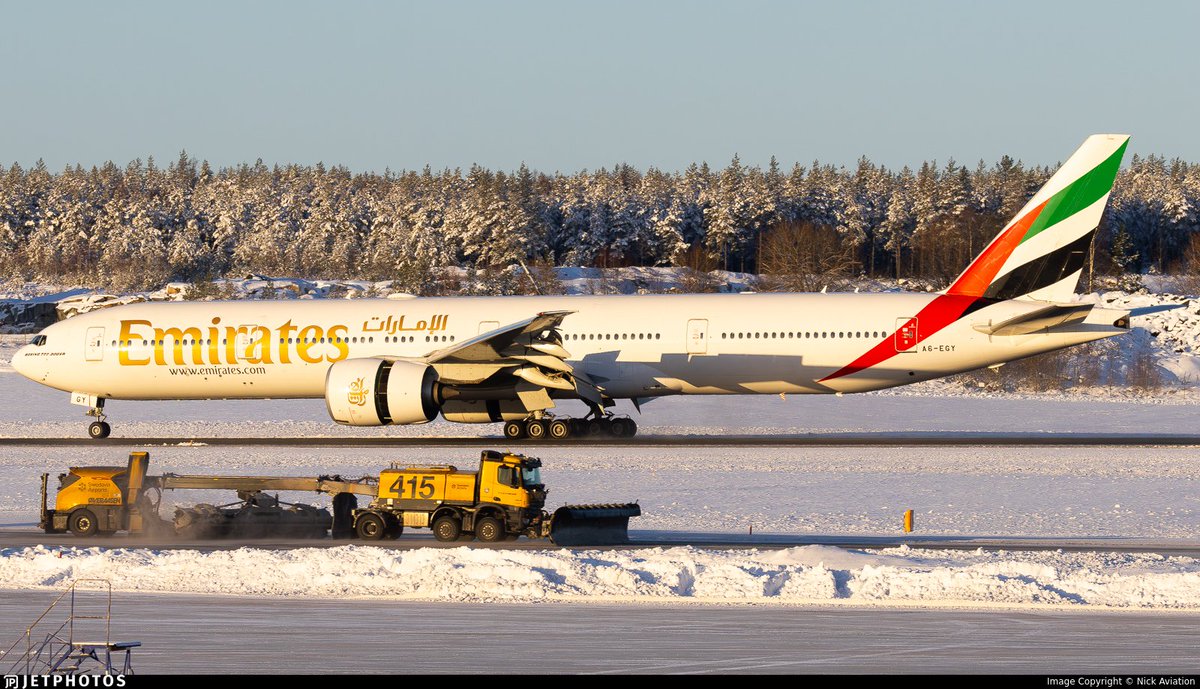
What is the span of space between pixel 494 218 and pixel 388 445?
73259 millimetres

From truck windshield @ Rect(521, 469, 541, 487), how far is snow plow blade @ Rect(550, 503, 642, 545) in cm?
62

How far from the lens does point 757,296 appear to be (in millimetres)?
33406

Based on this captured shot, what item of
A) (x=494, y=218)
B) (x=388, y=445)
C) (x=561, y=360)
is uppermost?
(x=494, y=218)

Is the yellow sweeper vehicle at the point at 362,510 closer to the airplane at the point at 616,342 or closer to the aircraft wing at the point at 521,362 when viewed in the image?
the airplane at the point at 616,342

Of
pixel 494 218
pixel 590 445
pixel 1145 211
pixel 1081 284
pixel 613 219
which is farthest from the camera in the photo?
pixel 1145 211

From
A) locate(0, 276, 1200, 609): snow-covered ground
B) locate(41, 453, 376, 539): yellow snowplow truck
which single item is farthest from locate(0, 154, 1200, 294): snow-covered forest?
locate(41, 453, 376, 539): yellow snowplow truck

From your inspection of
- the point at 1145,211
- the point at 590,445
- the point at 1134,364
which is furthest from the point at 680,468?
the point at 1145,211

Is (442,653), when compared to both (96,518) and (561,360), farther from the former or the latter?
(561,360)

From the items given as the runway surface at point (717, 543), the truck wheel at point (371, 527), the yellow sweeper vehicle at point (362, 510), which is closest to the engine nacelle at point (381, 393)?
the yellow sweeper vehicle at point (362, 510)

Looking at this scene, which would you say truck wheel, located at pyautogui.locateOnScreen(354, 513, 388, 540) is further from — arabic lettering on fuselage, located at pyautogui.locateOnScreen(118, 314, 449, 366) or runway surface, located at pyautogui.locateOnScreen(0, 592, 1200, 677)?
arabic lettering on fuselage, located at pyautogui.locateOnScreen(118, 314, 449, 366)

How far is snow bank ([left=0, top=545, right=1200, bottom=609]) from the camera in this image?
14.2 m

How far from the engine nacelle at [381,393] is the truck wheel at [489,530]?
1247 centimetres

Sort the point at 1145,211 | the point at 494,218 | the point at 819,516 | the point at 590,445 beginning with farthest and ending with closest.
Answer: the point at 1145,211
the point at 494,218
the point at 590,445
the point at 819,516

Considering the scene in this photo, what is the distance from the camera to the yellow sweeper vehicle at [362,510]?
18297 millimetres
